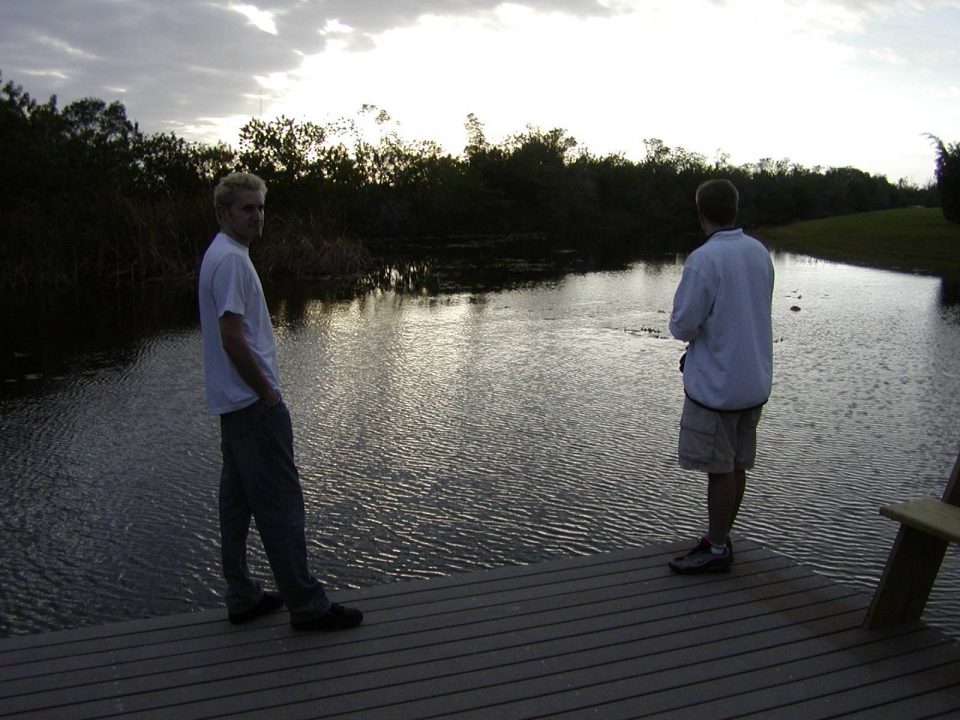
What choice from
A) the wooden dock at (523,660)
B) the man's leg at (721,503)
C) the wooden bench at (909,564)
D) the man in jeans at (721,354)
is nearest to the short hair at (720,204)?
A: the man in jeans at (721,354)

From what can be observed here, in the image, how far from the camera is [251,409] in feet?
10.8

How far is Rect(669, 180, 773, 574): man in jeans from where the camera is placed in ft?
12.4

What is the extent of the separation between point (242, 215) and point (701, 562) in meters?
2.45

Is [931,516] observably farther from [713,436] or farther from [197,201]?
[197,201]

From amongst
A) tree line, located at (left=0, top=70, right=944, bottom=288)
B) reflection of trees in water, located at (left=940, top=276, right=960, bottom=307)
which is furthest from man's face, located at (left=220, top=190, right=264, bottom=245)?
tree line, located at (left=0, top=70, right=944, bottom=288)

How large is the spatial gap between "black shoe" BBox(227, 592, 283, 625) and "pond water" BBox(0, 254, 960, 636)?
1124mm

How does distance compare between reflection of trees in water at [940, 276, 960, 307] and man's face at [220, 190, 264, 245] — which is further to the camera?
reflection of trees in water at [940, 276, 960, 307]

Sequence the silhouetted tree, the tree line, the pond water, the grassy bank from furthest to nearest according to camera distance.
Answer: the silhouetted tree → the grassy bank → the tree line → the pond water

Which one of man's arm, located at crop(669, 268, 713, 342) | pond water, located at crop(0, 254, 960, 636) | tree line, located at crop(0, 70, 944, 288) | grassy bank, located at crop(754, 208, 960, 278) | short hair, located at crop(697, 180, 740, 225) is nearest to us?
man's arm, located at crop(669, 268, 713, 342)

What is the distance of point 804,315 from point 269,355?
1425cm

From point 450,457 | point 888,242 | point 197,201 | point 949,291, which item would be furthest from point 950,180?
point 450,457

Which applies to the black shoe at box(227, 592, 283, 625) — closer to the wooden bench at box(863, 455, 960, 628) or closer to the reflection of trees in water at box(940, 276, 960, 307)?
the wooden bench at box(863, 455, 960, 628)

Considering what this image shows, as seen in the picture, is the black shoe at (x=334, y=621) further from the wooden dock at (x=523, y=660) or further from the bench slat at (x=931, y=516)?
the bench slat at (x=931, y=516)

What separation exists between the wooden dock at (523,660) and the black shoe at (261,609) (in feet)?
0.14
